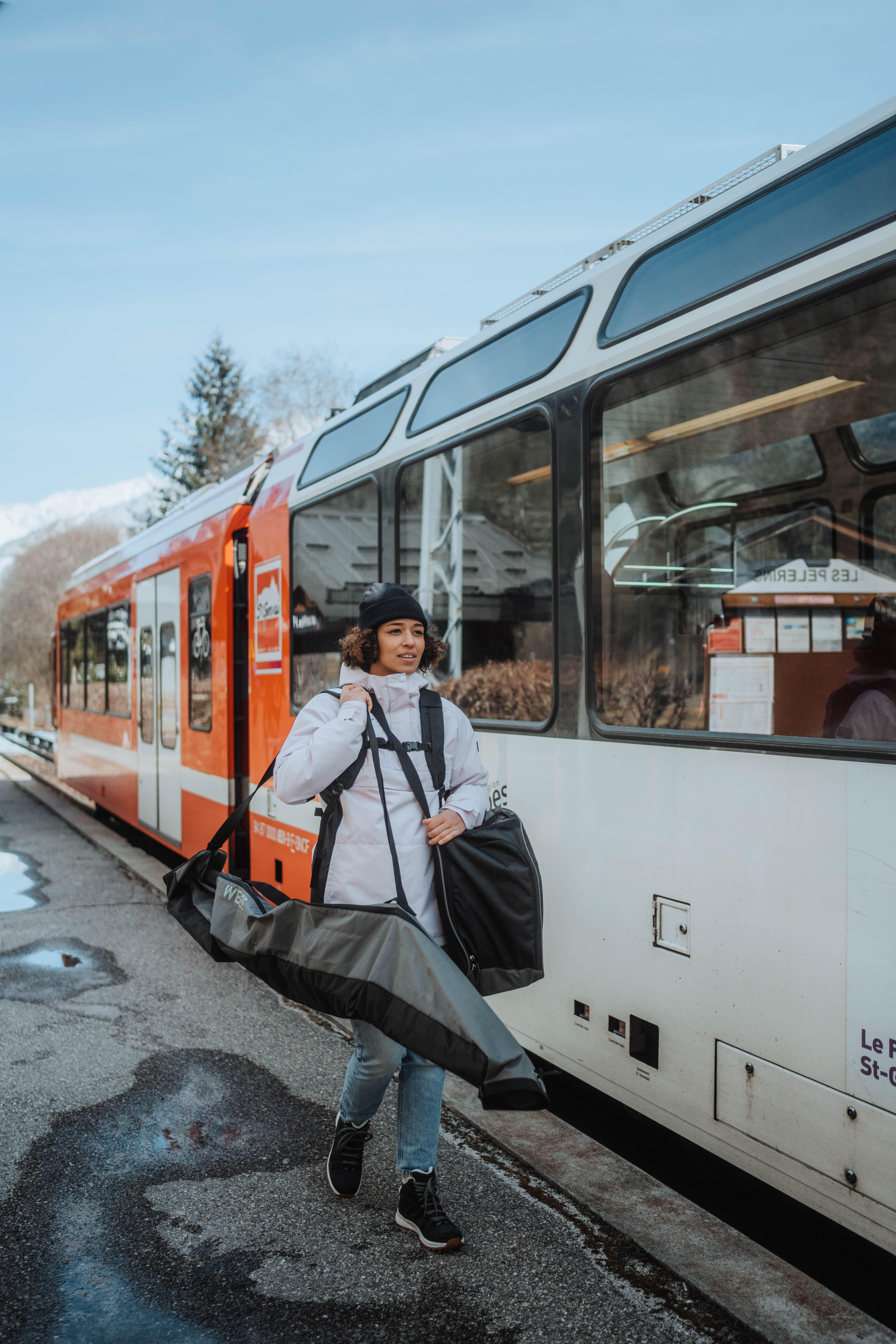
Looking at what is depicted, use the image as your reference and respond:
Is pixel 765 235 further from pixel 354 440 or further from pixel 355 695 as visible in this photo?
pixel 354 440

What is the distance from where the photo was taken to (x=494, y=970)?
9.89ft

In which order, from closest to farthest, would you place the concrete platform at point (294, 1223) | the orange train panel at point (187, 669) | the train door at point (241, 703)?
1. the concrete platform at point (294, 1223)
2. the train door at point (241, 703)
3. the orange train panel at point (187, 669)

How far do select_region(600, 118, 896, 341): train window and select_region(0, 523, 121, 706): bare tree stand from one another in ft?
156

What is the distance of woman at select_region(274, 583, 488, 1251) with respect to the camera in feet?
9.55

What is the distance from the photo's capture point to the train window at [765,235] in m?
2.50

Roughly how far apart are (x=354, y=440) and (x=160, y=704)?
4.26m

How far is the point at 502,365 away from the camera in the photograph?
400 cm

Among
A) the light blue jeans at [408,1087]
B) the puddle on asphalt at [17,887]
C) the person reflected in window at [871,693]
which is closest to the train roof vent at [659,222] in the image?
the person reflected in window at [871,693]

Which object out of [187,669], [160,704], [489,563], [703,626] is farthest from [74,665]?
[703,626]

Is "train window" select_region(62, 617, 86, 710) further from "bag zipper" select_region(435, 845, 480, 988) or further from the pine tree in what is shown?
the pine tree

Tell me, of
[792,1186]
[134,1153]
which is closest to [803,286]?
[792,1186]

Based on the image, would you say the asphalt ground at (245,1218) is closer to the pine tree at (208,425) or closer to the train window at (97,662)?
the train window at (97,662)

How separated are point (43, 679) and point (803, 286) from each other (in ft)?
163

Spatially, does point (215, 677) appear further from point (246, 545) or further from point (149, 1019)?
point (149, 1019)
